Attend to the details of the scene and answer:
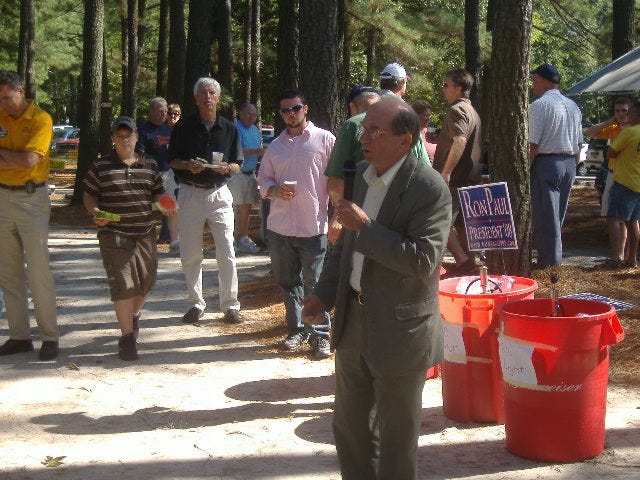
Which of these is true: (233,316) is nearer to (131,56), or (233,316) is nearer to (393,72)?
(393,72)

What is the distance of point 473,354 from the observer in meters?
5.56

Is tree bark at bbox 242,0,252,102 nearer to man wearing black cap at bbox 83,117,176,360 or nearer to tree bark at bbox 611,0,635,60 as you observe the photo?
tree bark at bbox 611,0,635,60

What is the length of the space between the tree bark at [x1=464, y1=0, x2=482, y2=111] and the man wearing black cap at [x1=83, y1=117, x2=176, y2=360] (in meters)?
14.9

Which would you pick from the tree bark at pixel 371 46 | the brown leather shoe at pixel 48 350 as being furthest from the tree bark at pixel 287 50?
the tree bark at pixel 371 46

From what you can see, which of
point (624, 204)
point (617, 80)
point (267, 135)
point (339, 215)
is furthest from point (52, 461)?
point (267, 135)

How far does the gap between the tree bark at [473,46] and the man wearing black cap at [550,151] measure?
11.9 metres

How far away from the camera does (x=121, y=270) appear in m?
7.37

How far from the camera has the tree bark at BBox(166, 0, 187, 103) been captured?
18.9 m

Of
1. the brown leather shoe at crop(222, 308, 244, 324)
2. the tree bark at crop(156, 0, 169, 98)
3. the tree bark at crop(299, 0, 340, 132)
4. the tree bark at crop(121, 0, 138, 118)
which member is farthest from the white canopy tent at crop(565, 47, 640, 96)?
the tree bark at crop(121, 0, 138, 118)

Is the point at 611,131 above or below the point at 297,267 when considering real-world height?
above

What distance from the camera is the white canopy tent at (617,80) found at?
39.9 feet

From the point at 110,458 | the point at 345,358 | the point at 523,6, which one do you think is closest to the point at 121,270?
the point at 110,458

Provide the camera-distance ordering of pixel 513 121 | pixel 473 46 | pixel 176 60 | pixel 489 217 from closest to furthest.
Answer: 1. pixel 489 217
2. pixel 513 121
3. pixel 176 60
4. pixel 473 46

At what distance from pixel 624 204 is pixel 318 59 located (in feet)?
12.6
